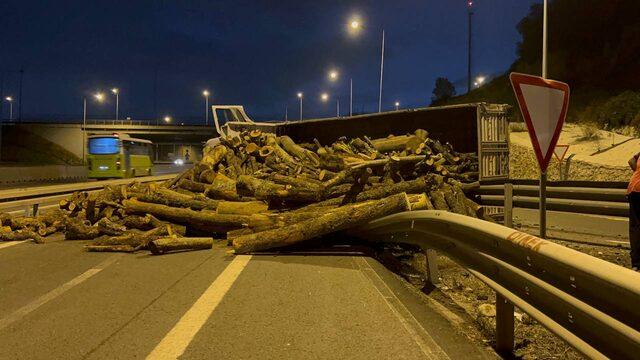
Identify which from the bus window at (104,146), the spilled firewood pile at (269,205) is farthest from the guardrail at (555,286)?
the bus window at (104,146)

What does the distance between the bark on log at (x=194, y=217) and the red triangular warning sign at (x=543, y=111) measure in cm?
510

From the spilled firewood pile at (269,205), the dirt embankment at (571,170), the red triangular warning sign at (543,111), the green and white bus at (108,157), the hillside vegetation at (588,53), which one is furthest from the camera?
the hillside vegetation at (588,53)

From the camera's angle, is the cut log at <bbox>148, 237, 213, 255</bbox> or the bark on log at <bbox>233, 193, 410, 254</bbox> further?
the cut log at <bbox>148, 237, 213, 255</bbox>

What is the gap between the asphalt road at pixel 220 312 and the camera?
369 centimetres

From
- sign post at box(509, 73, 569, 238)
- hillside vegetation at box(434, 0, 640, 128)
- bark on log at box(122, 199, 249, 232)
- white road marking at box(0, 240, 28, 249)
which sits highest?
hillside vegetation at box(434, 0, 640, 128)

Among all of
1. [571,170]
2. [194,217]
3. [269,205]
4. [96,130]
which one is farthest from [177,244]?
[96,130]

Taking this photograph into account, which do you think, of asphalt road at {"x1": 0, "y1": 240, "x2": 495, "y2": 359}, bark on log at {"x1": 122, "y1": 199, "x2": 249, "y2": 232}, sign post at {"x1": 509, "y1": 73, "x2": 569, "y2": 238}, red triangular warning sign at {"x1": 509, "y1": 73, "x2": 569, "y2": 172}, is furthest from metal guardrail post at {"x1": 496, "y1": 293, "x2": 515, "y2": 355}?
bark on log at {"x1": 122, "y1": 199, "x2": 249, "y2": 232}

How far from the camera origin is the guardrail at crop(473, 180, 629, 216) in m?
8.52

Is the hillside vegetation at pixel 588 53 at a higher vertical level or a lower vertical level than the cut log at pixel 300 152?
higher

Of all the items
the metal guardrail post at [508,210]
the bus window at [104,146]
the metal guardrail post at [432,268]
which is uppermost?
the bus window at [104,146]

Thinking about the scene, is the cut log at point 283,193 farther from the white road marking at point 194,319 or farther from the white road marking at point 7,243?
the white road marking at point 7,243

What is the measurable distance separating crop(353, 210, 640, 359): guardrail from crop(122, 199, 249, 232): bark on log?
4.71 metres

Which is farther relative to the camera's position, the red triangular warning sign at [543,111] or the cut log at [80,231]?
the cut log at [80,231]

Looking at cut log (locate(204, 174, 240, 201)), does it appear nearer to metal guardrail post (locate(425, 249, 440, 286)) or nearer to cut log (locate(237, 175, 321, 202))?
cut log (locate(237, 175, 321, 202))
